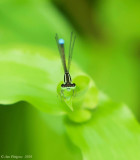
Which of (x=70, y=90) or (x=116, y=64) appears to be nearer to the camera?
(x=70, y=90)

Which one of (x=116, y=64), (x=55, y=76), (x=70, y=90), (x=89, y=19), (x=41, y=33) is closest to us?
(x=70, y=90)

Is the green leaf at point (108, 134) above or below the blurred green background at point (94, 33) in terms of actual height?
below

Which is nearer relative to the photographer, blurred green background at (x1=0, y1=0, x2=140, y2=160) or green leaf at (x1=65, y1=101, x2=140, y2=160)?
green leaf at (x1=65, y1=101, x2=140, y2=160)

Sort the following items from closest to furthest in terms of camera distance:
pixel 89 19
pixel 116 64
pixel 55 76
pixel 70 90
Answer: pixel 70 90 → pixel 55 76 → pixel 116 64 → pixel 89 19

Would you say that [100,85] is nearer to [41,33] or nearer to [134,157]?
[41,33]

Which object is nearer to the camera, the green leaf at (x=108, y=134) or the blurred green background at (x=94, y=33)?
the green leaf at (x=108, y=134)

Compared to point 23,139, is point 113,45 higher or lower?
higher

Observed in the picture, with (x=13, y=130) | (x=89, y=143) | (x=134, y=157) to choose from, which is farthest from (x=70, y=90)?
(x=13, y=130)

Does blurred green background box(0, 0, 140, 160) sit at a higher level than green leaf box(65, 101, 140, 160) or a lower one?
higher
